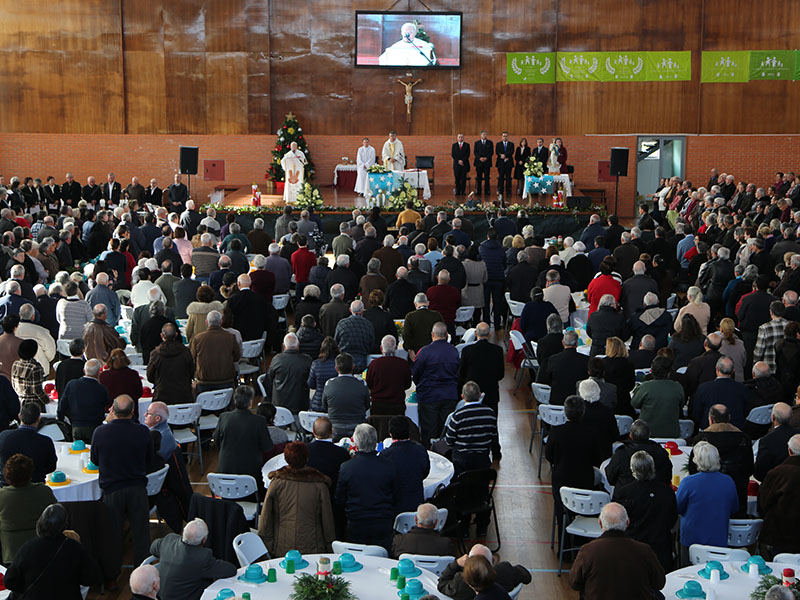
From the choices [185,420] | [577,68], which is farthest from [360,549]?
[577,68]

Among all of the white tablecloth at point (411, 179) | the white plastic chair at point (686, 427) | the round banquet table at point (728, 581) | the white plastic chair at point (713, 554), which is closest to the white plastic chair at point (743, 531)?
the white plastic chair at point (713, 554)

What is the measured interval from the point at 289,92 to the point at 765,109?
14.0 metres

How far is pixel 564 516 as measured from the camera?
8.83 m

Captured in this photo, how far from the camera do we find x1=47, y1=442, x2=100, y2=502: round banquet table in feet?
27.6

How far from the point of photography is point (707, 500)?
25.7 feet

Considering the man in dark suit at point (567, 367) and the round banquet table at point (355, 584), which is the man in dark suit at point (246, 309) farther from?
the round banquet table at point (355, 584)

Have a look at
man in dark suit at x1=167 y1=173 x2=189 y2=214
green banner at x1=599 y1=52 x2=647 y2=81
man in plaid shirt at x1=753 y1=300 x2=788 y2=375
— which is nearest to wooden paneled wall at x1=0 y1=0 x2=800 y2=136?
green banner at x1=599 y1=52 x2=647 y2=81

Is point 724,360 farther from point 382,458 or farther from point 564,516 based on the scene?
point 382,458

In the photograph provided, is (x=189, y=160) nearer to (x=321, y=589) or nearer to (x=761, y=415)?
(x=761, y=415)

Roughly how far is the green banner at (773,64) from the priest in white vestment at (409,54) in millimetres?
9265

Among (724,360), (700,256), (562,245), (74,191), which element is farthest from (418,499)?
(74,191)

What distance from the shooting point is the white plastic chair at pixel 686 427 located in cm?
1020

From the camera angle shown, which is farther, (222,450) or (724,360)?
(724,360)

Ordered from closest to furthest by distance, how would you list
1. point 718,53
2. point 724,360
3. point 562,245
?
point 724,360 < point 562,245 < point 718,53
